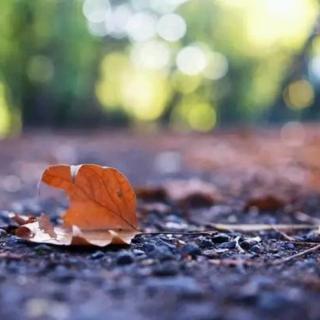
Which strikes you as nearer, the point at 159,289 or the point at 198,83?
the point at 159,289

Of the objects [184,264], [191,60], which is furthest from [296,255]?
[191,60]

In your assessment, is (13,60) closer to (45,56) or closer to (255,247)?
(45,56)

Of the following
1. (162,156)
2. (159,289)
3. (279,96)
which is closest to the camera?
(159,289)

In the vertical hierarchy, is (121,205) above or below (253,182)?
above

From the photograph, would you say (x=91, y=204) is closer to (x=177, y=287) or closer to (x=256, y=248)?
(x=256, y=248)

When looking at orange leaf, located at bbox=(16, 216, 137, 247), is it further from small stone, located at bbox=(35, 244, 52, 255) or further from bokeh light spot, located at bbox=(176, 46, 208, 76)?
bokeh light spot, located at bbox=(176, 46, 208, 76)

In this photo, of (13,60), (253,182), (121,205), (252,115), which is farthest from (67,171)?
(252,115)

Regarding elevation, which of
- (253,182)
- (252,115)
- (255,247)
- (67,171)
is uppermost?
(67,171)

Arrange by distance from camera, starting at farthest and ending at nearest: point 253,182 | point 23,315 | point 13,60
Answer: point 13,60
point 253,182
point 23,315
